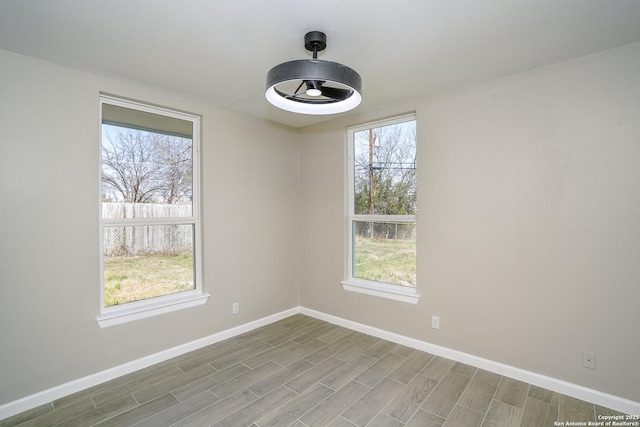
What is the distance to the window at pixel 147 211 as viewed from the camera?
2.78 m

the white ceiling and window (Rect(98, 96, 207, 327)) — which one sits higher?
the white ceiling

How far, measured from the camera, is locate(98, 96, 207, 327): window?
9.11 ft

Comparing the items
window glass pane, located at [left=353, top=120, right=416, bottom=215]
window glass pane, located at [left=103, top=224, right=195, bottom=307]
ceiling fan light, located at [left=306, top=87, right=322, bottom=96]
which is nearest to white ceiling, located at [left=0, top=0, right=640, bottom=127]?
ceiling fan light, located at [left=306, top=87, right=322, bottom=96]

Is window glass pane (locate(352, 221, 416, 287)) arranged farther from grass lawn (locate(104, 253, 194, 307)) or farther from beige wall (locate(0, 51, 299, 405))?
grass lawn (locate(104, 253, 194, 307))

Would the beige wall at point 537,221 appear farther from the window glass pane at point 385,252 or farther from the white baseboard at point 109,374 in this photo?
the white baseboard at point 109,374

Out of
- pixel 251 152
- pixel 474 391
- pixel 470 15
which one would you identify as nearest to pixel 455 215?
pixel 474 391

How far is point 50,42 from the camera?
212 centimetres

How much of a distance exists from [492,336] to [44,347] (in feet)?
11.6

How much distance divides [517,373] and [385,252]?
156 centimetres

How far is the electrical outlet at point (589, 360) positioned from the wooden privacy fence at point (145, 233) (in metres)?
3.50

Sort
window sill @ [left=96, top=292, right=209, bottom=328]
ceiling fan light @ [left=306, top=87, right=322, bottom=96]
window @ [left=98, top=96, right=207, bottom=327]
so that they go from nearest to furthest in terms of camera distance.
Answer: ceiling fan light @ [left=306, top=87, right=322, bottom=96]
window sill @ [left=96, top=292, right=209, bottom=328]
window @ [left=98, top=96, right=207, bottom=327]

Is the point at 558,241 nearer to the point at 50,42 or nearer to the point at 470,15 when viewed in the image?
the point at 470,15

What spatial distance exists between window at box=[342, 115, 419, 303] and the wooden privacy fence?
1.86 m

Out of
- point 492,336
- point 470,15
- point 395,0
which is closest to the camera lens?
point 395,0
